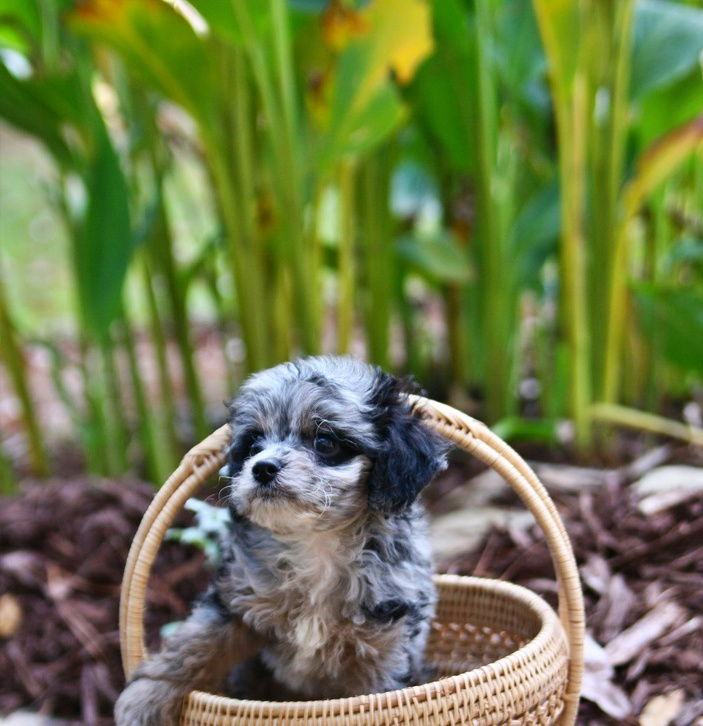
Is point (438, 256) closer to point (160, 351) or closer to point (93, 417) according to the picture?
point (160, 351)

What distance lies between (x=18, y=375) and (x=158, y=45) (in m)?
1.01

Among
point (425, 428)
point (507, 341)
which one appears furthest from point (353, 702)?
point (507, 341)

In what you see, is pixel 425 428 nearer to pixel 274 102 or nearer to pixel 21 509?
pixel 274 102

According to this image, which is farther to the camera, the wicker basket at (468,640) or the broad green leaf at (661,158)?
the broad green leaf at (661,158)

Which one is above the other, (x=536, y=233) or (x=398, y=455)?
(x=536, y=233)

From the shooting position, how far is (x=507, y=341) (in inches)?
107

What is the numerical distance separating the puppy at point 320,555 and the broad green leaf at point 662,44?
1421 mm

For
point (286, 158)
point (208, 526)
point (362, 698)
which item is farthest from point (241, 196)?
point (362, 698)

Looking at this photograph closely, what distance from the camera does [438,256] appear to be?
266 cm

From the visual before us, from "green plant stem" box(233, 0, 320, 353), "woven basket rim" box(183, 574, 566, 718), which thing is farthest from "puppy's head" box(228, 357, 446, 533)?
"green plant stem" box(233, 0, 320, 353)

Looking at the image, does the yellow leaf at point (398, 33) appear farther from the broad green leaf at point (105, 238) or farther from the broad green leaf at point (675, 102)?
the broad green leaf at point (675, 102)

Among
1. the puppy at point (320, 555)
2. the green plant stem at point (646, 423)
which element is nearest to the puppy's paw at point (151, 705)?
the puppy at point (320, 555)

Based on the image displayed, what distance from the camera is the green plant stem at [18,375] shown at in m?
2.62

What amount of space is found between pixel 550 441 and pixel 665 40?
3.45 ft
